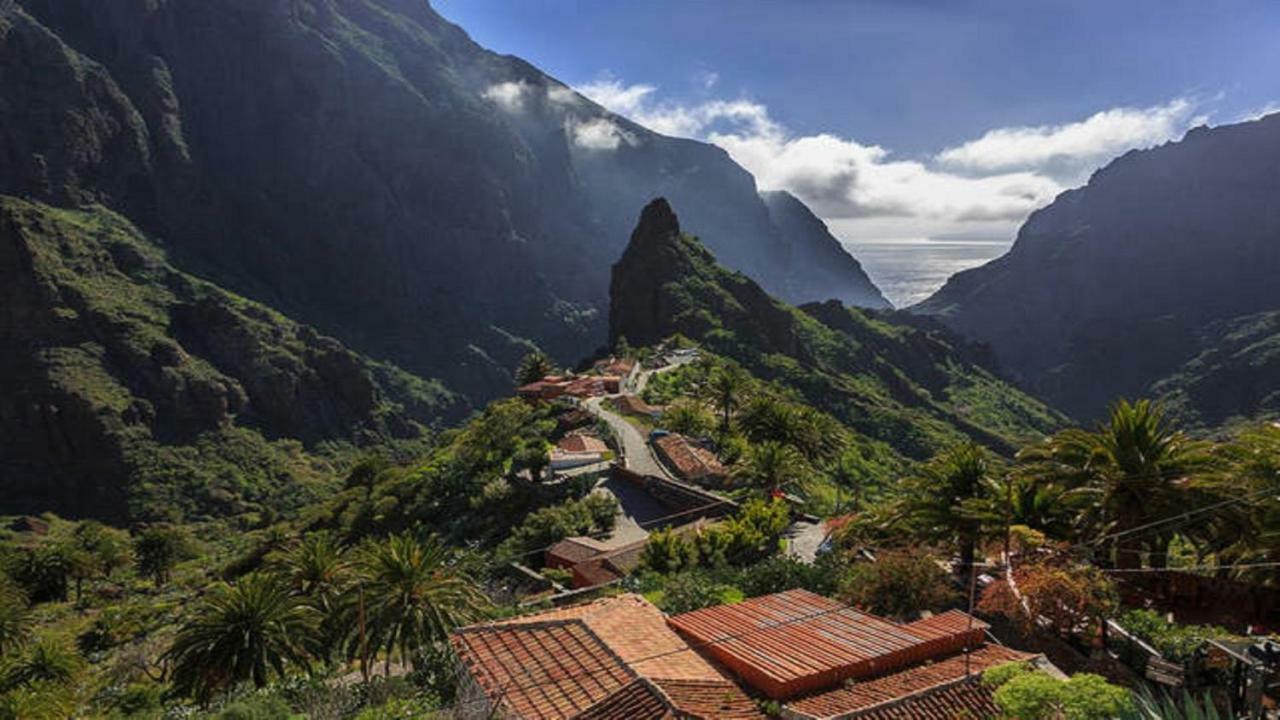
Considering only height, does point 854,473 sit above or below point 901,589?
below

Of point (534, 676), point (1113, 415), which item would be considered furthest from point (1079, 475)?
point (534, 676)

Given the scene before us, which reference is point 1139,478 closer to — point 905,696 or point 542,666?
point 905,696

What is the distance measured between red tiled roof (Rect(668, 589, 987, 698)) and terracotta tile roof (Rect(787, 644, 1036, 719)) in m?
0.30

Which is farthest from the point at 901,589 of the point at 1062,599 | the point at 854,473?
the point at 854,473

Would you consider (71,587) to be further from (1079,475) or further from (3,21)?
(3,21)

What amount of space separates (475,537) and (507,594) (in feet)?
52.1

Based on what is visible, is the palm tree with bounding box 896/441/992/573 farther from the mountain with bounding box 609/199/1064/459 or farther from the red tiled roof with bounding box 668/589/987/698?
the mountain with bounding box 609/199/1064/459

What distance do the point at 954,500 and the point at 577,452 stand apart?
35641 millimetres

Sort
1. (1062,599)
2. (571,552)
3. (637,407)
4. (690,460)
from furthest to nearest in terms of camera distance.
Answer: (637,407) → (690,460) → (571,552) → (1062,599)

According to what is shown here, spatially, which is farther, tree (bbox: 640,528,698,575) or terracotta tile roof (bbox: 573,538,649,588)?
terracotta tile roof (bbox: 573,538,649,588)

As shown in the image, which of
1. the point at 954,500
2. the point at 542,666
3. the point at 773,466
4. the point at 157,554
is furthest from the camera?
the point at 157,554

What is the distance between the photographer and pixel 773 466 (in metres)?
41.8

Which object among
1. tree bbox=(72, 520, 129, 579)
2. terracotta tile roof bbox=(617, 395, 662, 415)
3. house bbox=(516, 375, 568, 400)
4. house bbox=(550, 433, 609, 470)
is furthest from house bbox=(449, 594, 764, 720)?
tree bbox=(72, 520, 129, 579)

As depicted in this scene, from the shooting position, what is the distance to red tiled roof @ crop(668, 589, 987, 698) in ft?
50.2
